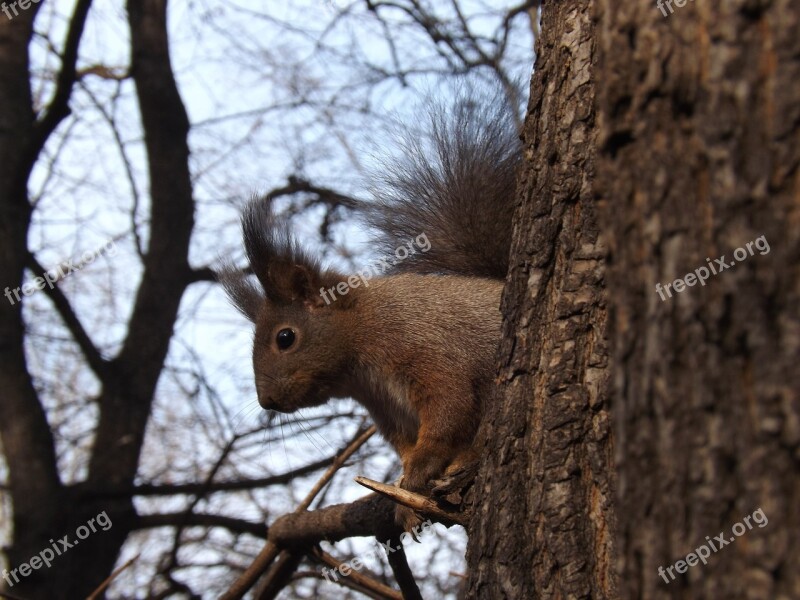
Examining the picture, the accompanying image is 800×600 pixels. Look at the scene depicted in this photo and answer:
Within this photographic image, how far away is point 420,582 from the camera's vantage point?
12.8ft

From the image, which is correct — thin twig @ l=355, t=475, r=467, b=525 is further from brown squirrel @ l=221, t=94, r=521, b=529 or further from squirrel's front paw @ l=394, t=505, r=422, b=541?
brown squirrel @ l=221, t=94, r=521, b=529

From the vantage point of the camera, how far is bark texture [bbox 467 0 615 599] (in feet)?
5.07

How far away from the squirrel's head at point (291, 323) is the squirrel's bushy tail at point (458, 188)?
1.06 feet

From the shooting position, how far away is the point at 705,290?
0.84 meters

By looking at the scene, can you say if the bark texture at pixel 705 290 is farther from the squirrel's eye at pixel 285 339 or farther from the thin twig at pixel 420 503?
the squirrel's eye at pixel 285 339

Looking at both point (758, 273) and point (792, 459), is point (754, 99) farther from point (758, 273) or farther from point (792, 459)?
point (792, 459)

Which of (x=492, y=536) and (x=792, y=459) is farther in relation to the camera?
(x=492, y=536)

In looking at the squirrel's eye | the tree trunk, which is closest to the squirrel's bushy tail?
the squirrel's eye

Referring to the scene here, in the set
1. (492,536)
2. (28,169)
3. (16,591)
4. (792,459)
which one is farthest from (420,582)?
(792,459)

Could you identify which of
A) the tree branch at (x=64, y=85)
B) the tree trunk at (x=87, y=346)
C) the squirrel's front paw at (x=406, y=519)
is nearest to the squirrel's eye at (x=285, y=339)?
the squirrel's front paw at (x=406, y=519)

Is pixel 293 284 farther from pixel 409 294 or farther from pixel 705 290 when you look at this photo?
pixel 705 290

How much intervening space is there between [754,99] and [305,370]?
2.23m

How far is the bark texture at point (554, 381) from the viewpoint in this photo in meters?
1.55

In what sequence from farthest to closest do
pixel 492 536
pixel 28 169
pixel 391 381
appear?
1. pixel 28 169
2. pixel 391 381
3. pixel 492 536
